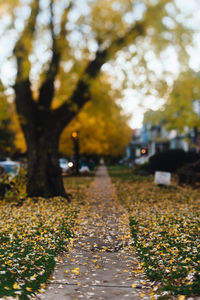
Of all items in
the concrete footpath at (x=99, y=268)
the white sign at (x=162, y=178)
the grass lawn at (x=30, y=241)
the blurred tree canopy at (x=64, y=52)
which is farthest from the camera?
the white sign at (x=162, y=178)

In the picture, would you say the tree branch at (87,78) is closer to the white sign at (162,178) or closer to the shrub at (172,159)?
the white sign at (162,178)

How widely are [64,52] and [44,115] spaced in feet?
8.62

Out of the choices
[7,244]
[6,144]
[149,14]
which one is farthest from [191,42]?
[6,144]

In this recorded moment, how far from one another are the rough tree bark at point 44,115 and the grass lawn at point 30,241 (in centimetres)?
207

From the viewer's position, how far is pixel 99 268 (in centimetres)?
658

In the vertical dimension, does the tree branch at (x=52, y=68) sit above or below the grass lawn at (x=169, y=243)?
above

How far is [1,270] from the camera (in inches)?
240

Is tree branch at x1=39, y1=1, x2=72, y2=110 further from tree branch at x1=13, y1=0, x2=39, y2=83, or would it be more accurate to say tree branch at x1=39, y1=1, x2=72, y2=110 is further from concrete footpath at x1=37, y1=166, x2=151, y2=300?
concrete footpath at x1=37, y1=166, x2=151, y2=300

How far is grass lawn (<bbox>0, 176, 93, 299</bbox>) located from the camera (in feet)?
18.4

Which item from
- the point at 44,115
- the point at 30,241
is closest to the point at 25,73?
the point at 44,115

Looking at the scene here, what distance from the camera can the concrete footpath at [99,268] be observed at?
5.33 meters

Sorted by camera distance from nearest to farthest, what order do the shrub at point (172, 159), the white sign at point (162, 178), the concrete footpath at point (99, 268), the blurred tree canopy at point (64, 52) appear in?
1. the concrete footpath at point (99, 268)
2. the blurred tree canopy at point (64, 52)
3. the white sign at point (162, 178)
4. the shrub at point (172, 159)

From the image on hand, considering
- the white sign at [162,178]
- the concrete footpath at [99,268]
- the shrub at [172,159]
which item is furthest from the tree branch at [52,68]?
the shrub at [172,159]

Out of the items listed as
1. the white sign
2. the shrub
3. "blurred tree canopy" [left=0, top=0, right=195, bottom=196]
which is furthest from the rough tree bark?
the shrub
